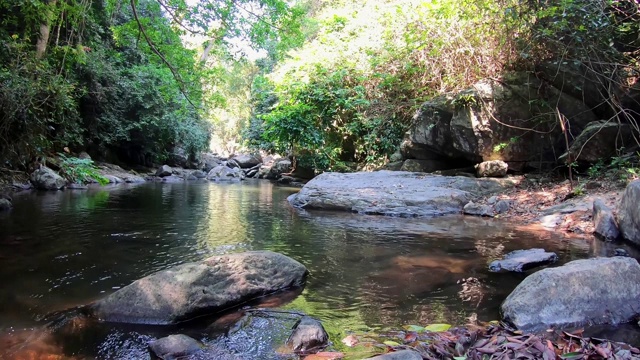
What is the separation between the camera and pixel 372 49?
15.6m

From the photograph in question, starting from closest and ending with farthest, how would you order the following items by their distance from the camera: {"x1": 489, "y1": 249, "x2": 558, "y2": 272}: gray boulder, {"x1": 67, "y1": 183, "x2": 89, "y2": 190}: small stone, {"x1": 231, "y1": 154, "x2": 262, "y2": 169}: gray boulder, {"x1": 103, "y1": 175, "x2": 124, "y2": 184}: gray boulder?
1. {"x1": 489, "y1": 249, "x2": 558, "y2": 272}: gray boulder
2. {"x1": 67, "y1": 183, "x2": 89, "y2": 190}: small stone
3. {"x1": 103, "y1": 175, "x2": 124, "y2": 184}: gray boulder
4. {"x1": 231, "y1": 154, "x2": 262, "y2": 169}: gray boulder

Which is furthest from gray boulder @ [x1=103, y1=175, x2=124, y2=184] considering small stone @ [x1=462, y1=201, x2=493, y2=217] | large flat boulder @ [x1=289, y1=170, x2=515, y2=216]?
small stone @ [x1=462, y1=201, x2=493, y2=217]

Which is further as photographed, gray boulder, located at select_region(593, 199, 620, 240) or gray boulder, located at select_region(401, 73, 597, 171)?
gray boulder, located at select_region(401, 73, 597, 171)

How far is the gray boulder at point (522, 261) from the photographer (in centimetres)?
462

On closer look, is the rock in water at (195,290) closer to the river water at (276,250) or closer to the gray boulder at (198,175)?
the river water at (276,250)

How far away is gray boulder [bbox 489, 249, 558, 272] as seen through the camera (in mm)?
4621

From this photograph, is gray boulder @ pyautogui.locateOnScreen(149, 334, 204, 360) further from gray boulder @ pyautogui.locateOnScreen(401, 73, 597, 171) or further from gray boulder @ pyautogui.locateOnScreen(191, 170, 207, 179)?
gray boulder @ pyautogui.locateOnScreen(191, 170, 207, 179)

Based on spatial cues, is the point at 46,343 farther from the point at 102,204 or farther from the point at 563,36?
the point at 563,36

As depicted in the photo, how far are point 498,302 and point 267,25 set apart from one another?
21.4ft

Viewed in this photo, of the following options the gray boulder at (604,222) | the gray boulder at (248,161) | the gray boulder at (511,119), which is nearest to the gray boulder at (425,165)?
the gray boulder at (511,119)

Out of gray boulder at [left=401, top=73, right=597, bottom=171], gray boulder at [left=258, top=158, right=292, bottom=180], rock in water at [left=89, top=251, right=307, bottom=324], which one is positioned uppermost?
gray boulder at [left=401, top=73, right=597, bottom=171]

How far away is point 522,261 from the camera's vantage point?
15.4 feet

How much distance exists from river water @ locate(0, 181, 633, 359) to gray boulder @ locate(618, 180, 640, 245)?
0.41 metres

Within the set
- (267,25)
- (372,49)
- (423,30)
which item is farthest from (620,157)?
(372,49)
